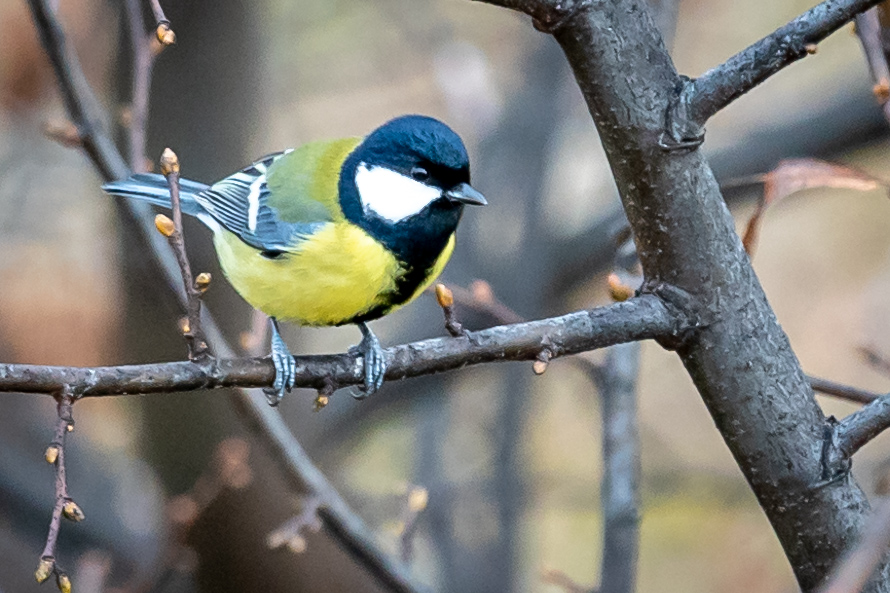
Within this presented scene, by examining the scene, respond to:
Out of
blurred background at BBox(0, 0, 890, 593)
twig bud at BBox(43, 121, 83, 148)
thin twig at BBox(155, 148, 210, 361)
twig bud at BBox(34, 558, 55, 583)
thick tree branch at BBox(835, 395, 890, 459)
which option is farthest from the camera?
blurred background at BBox(0, 0, 890, 593)

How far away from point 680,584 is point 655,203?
2922 mm

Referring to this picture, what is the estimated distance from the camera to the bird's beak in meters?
1.71

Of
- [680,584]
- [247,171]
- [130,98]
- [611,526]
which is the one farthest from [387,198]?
[680,584]

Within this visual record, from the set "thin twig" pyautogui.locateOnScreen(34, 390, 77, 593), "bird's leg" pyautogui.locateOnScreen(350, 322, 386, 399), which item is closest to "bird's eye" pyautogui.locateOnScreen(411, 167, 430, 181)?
"bird's leg" pyautogui.locateOnScreen(350, 322, 386, 399)

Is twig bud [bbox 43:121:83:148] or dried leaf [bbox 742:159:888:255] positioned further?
twig bud [bbox 43:121:83:148]

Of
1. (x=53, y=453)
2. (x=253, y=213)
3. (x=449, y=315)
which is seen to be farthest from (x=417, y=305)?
(x=53, y=453)

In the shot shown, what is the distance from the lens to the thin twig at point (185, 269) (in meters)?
0.98

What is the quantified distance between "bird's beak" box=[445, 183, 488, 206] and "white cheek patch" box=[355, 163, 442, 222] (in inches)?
1.0

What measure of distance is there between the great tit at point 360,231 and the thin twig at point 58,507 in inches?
27.0

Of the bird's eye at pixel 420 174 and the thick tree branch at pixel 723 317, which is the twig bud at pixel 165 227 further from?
the bird's eye at pixel 420 174

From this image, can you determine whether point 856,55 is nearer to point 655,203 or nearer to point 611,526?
point 611,526

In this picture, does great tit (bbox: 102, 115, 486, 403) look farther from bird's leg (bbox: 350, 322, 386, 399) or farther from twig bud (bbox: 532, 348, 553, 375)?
twig bud (bbox: 532, 348, 553, 375)

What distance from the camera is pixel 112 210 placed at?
2.67 meters

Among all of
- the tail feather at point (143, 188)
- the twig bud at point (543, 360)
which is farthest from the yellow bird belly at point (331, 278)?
the twig bud at point (543, 360)
